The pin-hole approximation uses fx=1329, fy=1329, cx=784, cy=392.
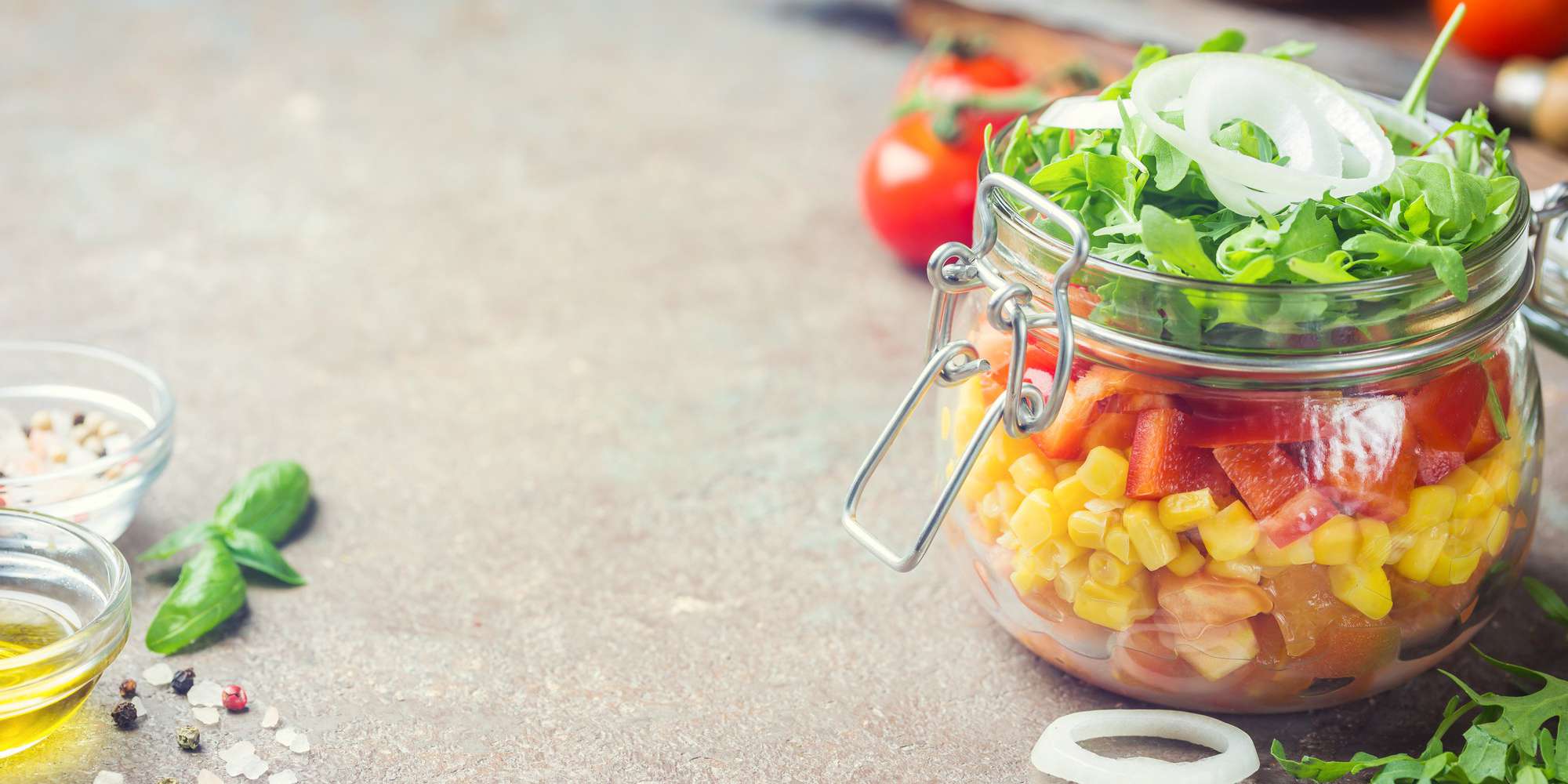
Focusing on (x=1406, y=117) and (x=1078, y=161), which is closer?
(x=1078, y=161)

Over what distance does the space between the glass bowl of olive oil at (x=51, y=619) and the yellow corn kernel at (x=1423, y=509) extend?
35.6 inches

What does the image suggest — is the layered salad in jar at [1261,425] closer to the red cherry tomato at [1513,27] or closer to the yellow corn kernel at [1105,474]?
the yellow corn kernel at [1105,474]

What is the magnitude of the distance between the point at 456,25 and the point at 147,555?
1.81 m

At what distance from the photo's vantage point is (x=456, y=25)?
2.73m

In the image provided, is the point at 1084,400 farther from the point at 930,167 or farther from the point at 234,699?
the point at 930,167

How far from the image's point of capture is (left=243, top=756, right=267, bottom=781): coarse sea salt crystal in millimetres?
969

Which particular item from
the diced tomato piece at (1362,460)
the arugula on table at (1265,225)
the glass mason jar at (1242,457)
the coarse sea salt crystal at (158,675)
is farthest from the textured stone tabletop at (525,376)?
the arugula on table at (1265,225)

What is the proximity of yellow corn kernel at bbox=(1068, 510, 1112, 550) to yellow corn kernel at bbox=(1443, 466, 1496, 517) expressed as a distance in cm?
24

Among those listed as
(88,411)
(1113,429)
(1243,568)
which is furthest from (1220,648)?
(88,411)

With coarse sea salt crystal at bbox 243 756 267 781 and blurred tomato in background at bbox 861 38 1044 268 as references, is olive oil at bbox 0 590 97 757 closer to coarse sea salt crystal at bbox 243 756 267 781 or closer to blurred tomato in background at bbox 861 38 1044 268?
coarse sea salt crystal at bbox 243 756 267 781

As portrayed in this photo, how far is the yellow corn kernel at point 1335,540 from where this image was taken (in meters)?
0.88

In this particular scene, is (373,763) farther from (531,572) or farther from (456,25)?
(456,25)

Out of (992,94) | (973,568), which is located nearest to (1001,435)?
(973,568)

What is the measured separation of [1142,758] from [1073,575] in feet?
0.49
